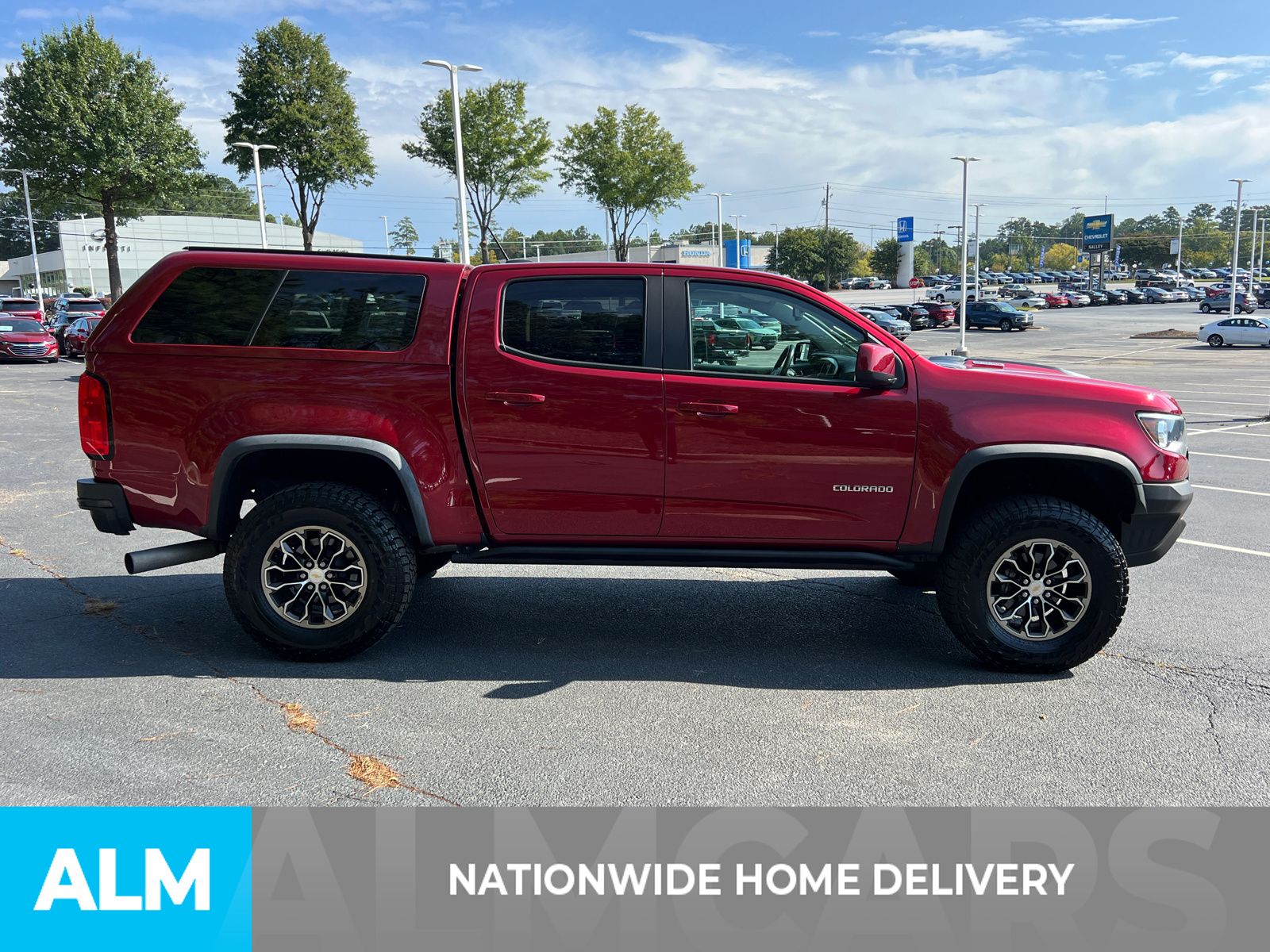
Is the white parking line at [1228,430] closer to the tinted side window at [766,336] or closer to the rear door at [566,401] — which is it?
the tinted side window at [766,336]

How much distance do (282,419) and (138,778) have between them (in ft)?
5.90

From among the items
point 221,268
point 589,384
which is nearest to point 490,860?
point 589,384

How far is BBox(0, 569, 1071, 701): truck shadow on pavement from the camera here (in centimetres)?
496

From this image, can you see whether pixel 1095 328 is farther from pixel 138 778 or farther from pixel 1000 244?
pixel 1000 244

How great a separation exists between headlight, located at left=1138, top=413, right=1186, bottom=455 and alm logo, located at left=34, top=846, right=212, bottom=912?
4415 mm

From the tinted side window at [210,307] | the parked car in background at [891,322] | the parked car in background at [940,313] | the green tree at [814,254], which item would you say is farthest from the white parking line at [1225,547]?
the green tree at [814,254]

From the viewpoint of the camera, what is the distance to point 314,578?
16.4 feet

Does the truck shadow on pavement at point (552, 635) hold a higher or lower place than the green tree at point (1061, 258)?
lower

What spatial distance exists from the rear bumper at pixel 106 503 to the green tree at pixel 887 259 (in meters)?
111

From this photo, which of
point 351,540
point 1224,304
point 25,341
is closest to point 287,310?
point 351,540

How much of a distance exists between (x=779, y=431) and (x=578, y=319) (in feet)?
3.69

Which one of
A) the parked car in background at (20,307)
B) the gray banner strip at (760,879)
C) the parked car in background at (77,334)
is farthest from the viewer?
the parked car in background at (20,307)

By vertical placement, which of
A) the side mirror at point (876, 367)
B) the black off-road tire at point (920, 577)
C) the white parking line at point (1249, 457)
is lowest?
the white parking line at point (1249, 457)

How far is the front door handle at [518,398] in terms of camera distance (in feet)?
16.1
